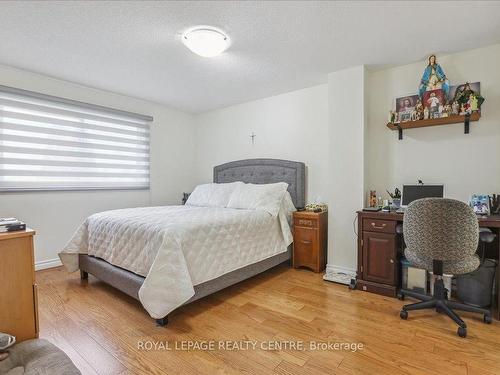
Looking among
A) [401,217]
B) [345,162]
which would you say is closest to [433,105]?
[345,162]

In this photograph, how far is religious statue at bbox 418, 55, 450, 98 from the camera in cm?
258

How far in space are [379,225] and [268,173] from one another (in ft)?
5.83

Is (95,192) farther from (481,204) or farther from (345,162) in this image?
(481,204)

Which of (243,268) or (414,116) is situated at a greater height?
(414,116)

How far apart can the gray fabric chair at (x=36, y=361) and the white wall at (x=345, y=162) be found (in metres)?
2.62

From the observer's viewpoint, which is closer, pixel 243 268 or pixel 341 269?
pixel 243 268

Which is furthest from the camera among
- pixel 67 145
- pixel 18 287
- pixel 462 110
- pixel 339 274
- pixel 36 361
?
pixel 67 145

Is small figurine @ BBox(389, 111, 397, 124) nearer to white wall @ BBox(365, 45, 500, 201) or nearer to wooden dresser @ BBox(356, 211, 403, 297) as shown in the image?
white wall @ BBox(365, 45, 500, 201)

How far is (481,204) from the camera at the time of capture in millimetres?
2279

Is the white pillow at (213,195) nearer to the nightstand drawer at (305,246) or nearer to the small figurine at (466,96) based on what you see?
the nightstand drawer at (305,246)

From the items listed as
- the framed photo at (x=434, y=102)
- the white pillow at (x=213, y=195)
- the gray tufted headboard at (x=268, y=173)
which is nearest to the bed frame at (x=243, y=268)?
the gray tufted headboard at (x=268, y=173)

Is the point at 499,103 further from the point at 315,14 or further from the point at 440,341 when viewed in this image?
the point at 440,341

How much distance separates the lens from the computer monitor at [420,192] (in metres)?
2.54

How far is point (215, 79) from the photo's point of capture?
10.7 ft
